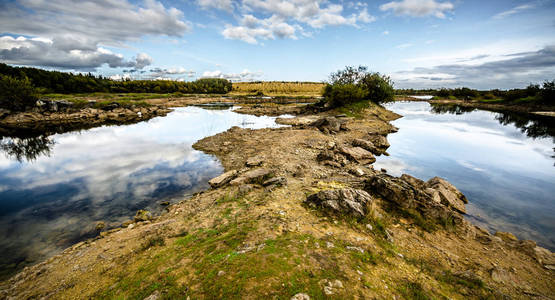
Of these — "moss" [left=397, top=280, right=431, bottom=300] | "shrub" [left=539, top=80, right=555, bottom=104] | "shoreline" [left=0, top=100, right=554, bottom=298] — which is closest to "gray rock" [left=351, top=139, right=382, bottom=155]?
"shoreline" [left=0, top=100, right=554, bottom=298]

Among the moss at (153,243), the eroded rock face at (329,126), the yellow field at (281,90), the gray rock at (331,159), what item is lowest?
the moss at (153,243)

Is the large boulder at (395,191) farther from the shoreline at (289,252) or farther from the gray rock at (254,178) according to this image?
the gray rock at (254,178)

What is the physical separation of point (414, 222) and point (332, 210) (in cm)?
362

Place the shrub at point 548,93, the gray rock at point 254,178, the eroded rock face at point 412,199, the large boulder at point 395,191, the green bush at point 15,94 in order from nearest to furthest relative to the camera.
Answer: the eroded rock face at point 412,199 → the large boulder at point 395,191 → the gray rock at point 254,178 → the green bush at point 15,94 → the shrub at point 548,93

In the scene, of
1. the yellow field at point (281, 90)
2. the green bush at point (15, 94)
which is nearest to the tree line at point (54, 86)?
the green bush at point (15, 94)

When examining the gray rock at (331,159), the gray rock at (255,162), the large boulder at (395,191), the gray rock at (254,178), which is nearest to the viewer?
the large boulder at (395,191)

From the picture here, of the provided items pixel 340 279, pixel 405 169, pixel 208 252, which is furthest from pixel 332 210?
pixel 405 169

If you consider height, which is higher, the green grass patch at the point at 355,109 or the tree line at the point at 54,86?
the tree line at the point at 54,86

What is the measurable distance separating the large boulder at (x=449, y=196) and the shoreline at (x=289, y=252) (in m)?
2.16

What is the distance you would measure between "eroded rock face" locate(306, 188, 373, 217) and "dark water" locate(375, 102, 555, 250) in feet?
25.5

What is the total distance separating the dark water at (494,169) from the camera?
11391 millimetres

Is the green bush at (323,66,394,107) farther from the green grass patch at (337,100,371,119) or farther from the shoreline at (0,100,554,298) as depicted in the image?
the shoreline at (0,100,554,298)

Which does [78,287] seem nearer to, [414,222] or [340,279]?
[340,279]

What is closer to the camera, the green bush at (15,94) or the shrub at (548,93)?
the green bush at (15,94)
